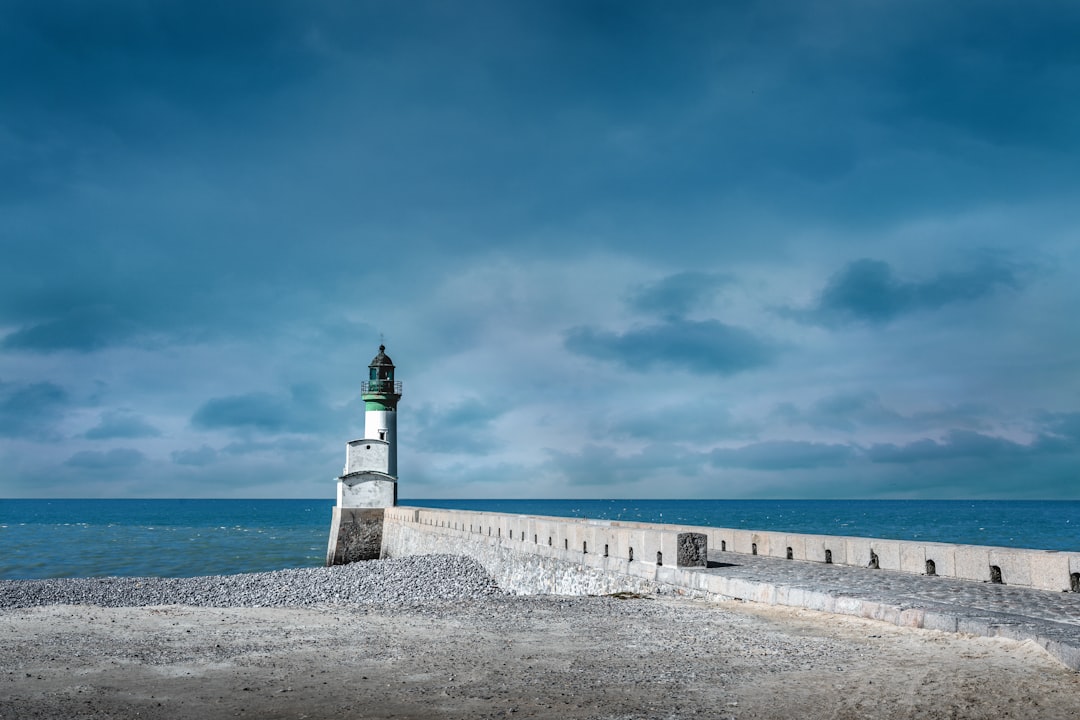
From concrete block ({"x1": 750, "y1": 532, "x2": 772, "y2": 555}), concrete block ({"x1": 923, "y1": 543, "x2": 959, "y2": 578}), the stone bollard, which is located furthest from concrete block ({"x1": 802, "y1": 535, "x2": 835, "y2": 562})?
the stone bollard

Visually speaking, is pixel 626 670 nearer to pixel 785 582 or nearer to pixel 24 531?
pixel 785 582

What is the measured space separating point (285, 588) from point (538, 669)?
71.8 ft

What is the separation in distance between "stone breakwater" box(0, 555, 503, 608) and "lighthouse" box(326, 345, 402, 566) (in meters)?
Answer: 6.78

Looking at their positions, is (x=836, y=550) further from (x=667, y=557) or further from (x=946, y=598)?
(x=946, y=598)

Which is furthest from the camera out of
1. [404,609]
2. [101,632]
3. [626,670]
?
[404,609]

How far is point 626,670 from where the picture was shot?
24.8ft

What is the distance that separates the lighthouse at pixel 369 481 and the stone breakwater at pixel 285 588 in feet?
22.3

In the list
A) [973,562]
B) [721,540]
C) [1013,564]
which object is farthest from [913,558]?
[721,540]

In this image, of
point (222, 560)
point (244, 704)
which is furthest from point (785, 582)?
point (222, 560)

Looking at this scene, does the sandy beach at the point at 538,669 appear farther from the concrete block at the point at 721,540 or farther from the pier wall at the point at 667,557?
the concrete block at the point at 721,540

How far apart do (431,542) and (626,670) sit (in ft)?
80.8

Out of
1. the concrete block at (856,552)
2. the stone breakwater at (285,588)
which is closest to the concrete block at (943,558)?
the concrete block at (856,552)

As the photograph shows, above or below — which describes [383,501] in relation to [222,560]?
above

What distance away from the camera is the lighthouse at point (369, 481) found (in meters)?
38.4
